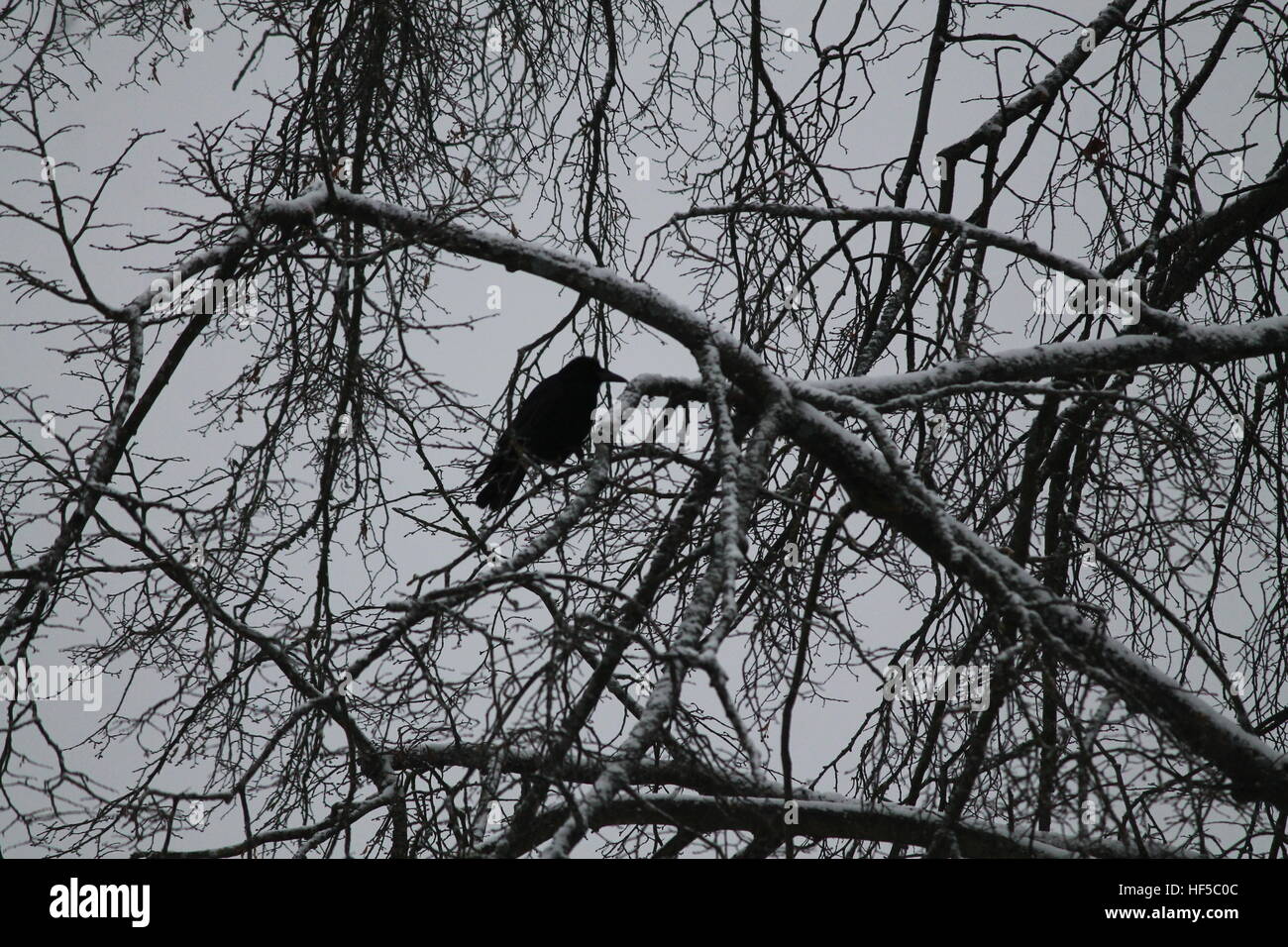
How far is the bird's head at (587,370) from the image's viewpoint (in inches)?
180

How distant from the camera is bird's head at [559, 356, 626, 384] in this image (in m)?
4.58

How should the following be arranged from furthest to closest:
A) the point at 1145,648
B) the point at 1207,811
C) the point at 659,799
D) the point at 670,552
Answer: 1. the point at 1145,648
2. the point at 659,799
3. the point at 670,552
4. the point at 1207,811

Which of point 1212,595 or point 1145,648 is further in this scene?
point 1145,648

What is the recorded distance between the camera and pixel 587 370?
15.3 feet

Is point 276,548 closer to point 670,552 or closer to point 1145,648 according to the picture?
point 670,552

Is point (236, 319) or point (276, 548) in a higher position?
point (236, 319)

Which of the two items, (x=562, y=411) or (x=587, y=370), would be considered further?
(x=562, y=411)

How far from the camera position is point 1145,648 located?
12.4 ft
